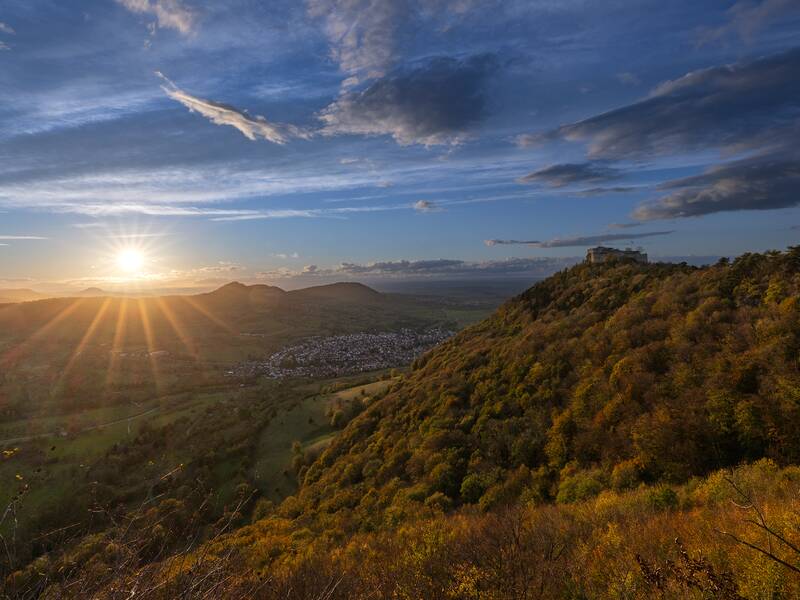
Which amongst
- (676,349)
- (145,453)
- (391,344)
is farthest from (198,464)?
(391,344)

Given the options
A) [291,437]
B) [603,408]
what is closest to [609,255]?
[603,408]

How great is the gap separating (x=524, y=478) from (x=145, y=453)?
160ft

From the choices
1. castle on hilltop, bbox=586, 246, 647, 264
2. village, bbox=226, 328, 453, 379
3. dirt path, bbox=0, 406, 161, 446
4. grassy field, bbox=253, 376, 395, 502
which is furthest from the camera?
village, bbox=226, 328, 453, 379

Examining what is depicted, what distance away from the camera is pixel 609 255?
39.1 meters

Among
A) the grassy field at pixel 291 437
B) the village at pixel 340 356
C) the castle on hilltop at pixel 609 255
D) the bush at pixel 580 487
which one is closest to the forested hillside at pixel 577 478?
the bush at pixel 580 487

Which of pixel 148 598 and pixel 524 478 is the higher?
pixel 148 598

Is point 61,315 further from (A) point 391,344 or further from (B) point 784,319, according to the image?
(B) point 784,319

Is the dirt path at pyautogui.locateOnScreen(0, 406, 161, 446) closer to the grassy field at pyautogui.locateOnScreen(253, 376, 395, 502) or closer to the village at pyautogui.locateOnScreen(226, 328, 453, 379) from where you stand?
the grassy field at pyautogui.locateOnScreen(253, 376, 395, 502)

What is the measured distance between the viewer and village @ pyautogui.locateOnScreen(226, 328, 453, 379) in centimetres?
10500

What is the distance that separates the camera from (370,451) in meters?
23.9

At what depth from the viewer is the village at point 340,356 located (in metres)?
105

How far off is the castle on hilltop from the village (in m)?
68.4

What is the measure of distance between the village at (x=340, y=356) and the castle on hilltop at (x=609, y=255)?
2692 inches

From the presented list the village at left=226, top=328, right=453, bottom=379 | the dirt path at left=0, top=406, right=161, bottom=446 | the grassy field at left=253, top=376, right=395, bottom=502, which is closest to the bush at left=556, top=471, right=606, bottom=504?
the grassy field at left=253, top=376, right=395, bottom=502
